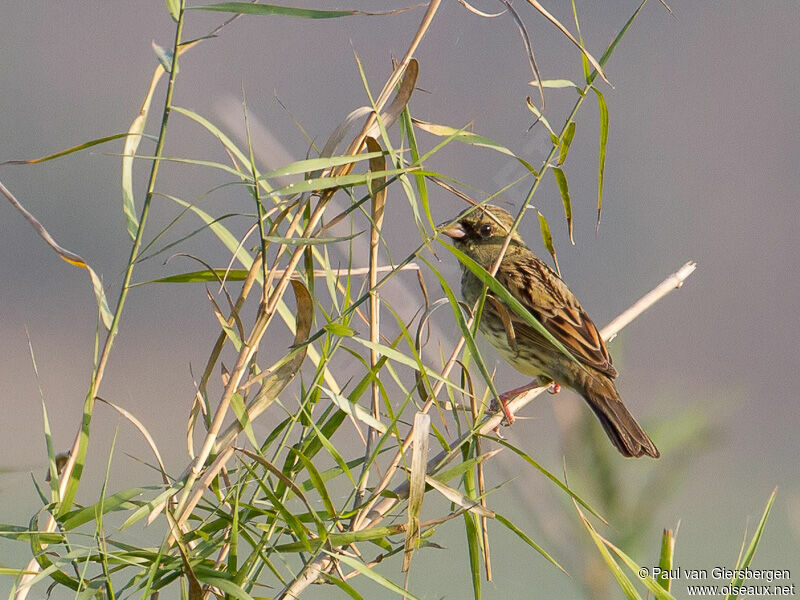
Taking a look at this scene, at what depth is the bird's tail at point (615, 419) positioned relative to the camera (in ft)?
6.59

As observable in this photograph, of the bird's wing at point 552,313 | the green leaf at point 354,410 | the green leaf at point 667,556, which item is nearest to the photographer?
the green leaf at point 354,410

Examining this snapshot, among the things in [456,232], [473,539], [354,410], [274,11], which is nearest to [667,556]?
[473,539]

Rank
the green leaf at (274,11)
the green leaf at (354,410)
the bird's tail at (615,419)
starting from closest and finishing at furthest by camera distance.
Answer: the green leaf at (274,11), the green leaf at (354,410), the bird's tail at (615,419)

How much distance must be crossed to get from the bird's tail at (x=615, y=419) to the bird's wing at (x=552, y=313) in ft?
0.13

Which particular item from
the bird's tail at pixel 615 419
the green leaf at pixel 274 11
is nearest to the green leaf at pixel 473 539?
the green leaf at pixel 274 11

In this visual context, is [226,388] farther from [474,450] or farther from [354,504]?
[474,450]

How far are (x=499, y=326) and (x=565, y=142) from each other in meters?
1.37

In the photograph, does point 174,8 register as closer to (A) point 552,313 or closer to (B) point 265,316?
(B) point 265,316

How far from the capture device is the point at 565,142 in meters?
1.23

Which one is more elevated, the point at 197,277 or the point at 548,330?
the point at 548,330

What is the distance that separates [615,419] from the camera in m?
2.11

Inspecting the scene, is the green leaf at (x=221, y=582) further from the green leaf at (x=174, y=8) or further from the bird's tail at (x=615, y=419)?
the bird's tail at (x=615, y=419)

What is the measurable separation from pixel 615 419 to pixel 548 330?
0.27 m

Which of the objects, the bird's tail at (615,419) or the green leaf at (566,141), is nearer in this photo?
the green leaf at (566,141)
